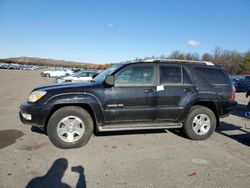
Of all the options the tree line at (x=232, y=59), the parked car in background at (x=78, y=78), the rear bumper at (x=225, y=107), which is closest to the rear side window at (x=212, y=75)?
the rear bumper at (x=225, y=107)

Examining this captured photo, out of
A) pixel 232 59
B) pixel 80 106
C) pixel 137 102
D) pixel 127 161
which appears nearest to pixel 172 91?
pixel 137 102

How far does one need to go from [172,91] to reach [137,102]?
0.91 meters

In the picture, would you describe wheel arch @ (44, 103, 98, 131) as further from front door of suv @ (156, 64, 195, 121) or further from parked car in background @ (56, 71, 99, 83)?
parked car in background @ (56, 71, 99, 83)

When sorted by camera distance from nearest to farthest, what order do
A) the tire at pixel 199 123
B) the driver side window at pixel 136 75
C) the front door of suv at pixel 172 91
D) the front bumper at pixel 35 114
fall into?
1. the front bumper at pixel 35 114
2. the driver side window at pixel 136 75
3. the front door of suv at pixel 172 91
4. the tire at pixel 199 123

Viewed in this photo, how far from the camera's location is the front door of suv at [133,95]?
16.6 feet

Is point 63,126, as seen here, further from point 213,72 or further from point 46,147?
point 213,72

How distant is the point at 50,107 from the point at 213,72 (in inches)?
161

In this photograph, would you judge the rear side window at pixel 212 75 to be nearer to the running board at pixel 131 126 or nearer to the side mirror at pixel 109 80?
the running board at pixel 131 126

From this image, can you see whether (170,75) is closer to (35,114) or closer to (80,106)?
(80,106)

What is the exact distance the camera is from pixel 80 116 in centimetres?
489

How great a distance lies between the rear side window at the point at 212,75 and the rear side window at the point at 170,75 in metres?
0.56

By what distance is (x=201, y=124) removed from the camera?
18.9ft

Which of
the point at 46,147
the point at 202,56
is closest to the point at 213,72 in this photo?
the point at 46,147

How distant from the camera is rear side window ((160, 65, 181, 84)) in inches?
216
